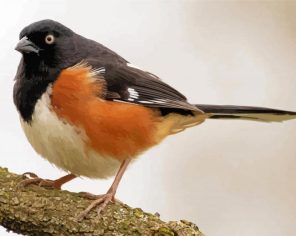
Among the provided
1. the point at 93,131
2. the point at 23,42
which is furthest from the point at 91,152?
the point at 23,42

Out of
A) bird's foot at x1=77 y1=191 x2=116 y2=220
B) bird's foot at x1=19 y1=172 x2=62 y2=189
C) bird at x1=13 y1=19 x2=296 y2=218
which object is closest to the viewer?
bird's foot at x1=77 y1=191 x2=116 y2=220

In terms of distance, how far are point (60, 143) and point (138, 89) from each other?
0.77 meters

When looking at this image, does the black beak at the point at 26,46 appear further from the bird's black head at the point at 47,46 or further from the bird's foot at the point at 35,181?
the bird's foot at the point at 35,181

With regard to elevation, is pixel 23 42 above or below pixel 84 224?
above

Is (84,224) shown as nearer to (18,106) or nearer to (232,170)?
(18,106)

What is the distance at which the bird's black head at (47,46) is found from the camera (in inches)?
204

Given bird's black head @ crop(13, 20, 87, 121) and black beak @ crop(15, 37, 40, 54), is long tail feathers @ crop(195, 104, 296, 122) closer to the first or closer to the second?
bird's black head @ crop(13, 20, 87, 121)

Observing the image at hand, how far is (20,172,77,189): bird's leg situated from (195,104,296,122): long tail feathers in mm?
1151

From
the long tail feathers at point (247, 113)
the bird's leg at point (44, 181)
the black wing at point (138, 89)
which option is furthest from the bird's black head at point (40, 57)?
the long tail feathers at point (247, 113)

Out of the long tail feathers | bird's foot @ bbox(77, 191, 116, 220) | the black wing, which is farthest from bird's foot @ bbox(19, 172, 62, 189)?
the long tail feathers

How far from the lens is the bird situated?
4.95 meters

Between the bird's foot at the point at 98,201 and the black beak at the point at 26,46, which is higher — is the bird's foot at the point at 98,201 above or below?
below

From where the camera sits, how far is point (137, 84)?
5.38 m

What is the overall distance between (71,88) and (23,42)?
1.67ft
